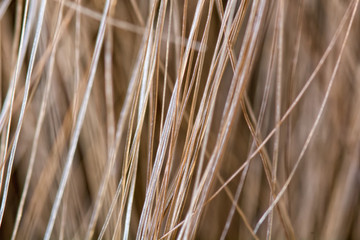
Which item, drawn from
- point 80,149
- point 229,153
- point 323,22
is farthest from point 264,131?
point 80,149

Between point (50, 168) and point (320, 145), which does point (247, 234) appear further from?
point (50, 168)

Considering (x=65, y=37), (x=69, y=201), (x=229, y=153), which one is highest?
(x=65, y=37)

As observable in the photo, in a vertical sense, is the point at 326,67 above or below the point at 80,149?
above

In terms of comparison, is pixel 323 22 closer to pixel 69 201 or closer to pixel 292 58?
pixel 292 58

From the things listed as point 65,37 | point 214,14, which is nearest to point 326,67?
point 214,14

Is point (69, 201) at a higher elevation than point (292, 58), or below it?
below
